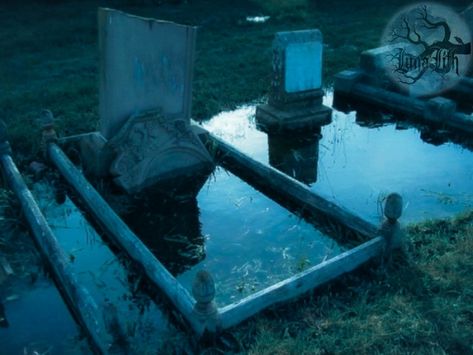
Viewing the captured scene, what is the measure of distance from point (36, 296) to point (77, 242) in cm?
91

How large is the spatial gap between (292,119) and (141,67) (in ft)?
9.57

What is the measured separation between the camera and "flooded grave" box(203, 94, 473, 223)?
5.85m

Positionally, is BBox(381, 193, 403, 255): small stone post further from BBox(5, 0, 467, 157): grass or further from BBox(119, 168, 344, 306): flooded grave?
BBox(5, 0, 467, 157): grass

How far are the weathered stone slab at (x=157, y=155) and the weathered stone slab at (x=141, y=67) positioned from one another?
198 mm

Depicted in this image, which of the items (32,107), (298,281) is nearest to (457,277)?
(298,281)

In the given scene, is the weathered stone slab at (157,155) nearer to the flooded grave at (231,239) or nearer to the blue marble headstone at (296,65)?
the flooded grave at (231,239)

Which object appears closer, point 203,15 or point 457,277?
point 457,277

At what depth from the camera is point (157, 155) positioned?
6109mm

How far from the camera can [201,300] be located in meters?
3.61

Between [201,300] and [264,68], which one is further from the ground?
[264,68]

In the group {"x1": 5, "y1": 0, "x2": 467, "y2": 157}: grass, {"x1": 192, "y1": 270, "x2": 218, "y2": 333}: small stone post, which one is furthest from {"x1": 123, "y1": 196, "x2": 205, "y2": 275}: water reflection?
{"x1": 5, "y1": 0, "x2": 467, "y2": 157}: grass

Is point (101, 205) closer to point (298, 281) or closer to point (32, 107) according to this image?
point (298, 281)

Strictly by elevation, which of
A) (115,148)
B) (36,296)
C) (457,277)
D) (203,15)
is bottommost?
(36,296)

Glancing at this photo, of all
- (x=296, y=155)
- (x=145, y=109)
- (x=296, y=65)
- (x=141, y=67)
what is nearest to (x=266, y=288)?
(x=145, y=109)
